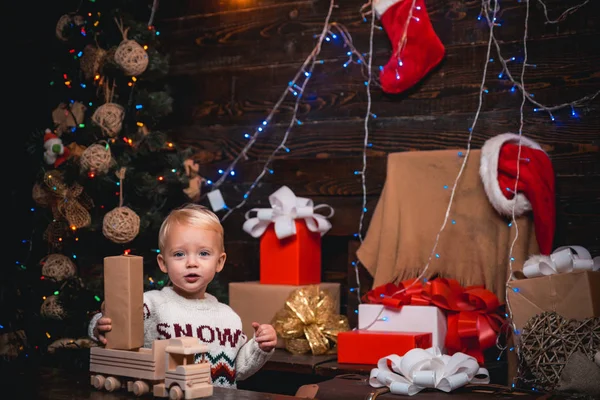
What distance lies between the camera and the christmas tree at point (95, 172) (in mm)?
3334

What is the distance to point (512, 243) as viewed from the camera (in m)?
2.88

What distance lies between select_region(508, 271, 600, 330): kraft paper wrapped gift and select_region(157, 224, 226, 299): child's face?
112cm

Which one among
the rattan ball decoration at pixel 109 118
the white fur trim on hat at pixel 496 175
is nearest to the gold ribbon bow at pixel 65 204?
the rattan ball decoration at pixel 109 118

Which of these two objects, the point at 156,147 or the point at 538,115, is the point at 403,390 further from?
the point at 156,147

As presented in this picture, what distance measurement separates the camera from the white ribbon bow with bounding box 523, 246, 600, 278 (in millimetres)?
2518

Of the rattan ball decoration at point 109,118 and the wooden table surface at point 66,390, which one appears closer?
the wooden table surface at point 66,390

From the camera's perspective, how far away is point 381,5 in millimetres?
3381

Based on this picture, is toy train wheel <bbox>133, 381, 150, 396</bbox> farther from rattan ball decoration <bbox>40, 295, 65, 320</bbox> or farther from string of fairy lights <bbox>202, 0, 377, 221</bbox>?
string of fairy lights <bbox>202, 0, 377, 221</bbox>

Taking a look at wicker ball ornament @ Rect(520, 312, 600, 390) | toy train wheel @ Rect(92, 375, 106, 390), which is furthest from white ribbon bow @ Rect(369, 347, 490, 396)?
toy train wheel @ Rect(92, 375, 106, 390)

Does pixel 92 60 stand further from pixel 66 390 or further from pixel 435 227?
pixel 66 390

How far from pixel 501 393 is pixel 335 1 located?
2.10m

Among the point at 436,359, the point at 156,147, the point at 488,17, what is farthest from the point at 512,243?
the point at 156,147

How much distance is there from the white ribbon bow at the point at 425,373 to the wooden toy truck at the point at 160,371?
0.76m

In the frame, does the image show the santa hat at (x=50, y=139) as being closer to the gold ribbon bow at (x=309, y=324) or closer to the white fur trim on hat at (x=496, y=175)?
the gold ribbon bow at (x=309, y=324)
